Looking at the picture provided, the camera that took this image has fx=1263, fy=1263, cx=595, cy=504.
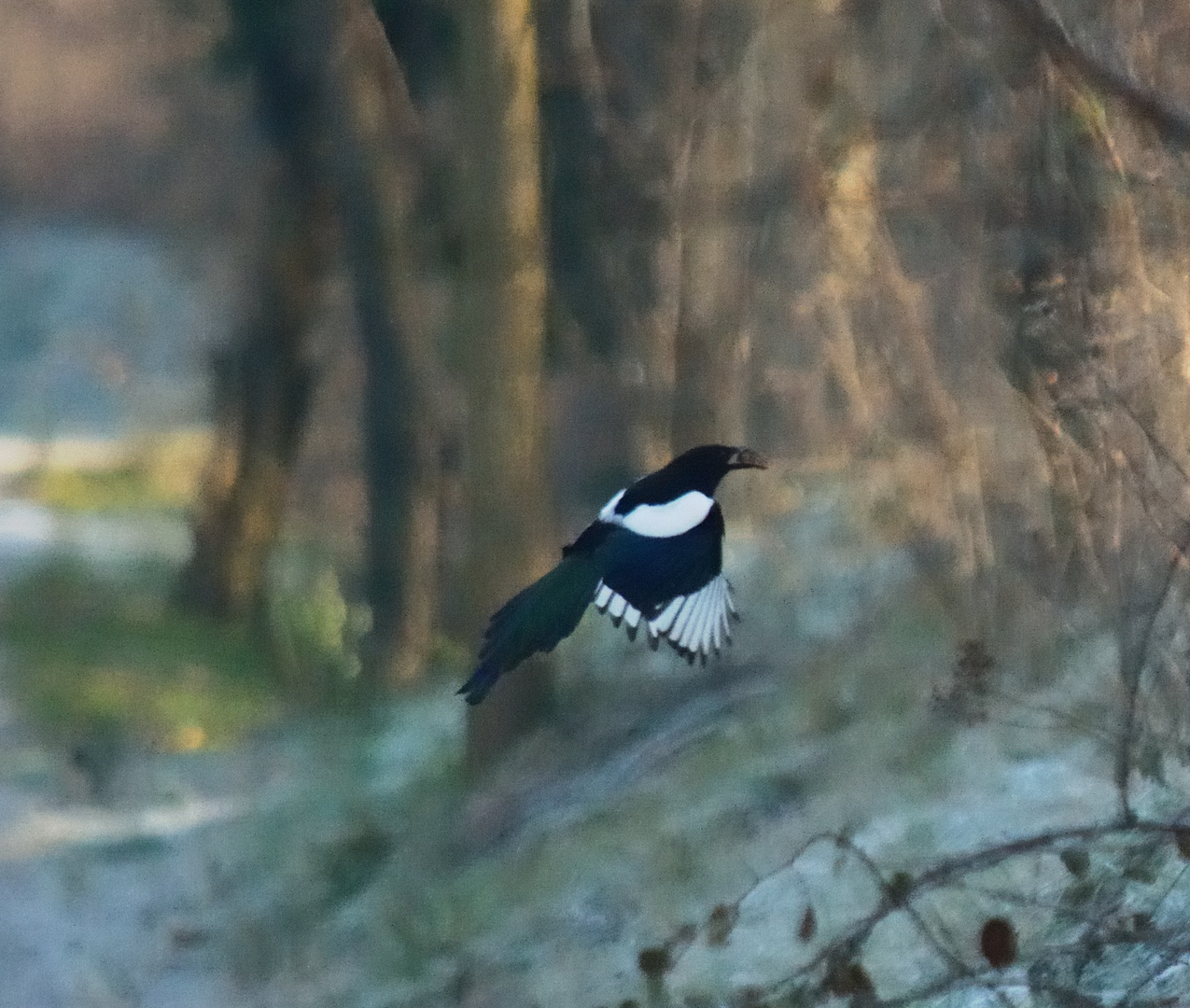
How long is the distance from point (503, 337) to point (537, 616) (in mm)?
297

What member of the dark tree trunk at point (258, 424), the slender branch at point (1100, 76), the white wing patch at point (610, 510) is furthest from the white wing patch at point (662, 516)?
the slender branch at point (1100, 76)

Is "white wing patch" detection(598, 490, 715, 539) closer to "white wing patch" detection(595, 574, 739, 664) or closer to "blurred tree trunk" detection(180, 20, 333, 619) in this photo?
"white wing patch" detection(595, 574, 739, 664)

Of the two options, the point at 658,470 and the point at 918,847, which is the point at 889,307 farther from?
the point at 918,847

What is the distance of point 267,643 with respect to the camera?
1.31 meters

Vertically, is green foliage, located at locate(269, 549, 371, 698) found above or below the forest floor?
above

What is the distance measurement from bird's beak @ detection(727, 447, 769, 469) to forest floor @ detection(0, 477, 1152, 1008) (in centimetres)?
6

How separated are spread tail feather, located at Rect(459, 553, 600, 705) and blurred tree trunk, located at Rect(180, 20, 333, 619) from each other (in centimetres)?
24

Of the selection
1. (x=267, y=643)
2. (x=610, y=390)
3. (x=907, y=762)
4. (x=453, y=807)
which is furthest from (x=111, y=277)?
(x=907, y=762)

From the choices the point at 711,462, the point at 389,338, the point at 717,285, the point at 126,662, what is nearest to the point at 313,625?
the point at 126,662

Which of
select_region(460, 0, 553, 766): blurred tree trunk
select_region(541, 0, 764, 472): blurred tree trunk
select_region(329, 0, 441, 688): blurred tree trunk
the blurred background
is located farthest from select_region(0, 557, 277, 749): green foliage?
select_region(541, 0, 764, 472): blurred tree trunk

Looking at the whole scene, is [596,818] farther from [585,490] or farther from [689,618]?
[585,490]

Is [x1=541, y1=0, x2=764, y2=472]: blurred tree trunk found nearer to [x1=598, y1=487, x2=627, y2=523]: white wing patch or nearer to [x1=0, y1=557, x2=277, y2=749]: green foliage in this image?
[x1=598, y1=487, x2=627, y2=523]: white wing patch

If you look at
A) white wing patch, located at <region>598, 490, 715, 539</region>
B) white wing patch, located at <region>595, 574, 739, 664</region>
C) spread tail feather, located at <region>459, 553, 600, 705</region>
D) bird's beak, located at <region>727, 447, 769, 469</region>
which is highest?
bird's beak, located at <region>727, 447, 769, 469</region>

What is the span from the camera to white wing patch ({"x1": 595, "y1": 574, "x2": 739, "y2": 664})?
132 cm
